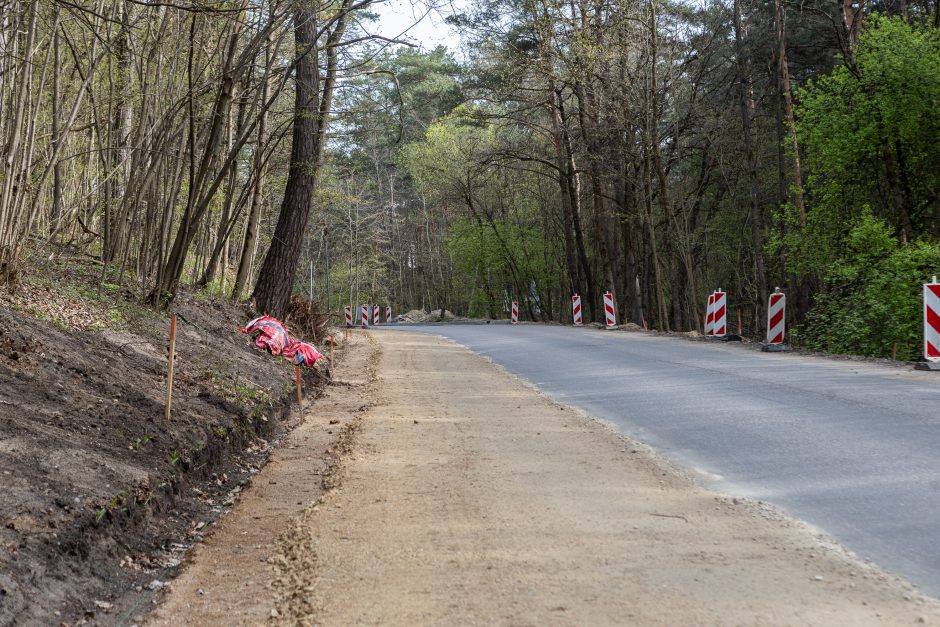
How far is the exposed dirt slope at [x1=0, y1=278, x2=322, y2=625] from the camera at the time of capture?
169 inches

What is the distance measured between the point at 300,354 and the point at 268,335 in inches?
24.6

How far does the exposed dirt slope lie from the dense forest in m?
1.57

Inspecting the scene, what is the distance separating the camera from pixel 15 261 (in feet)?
28.1

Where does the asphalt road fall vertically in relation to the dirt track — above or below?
above

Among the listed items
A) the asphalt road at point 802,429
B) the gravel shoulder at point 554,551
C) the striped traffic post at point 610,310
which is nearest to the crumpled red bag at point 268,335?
the asphalt road at point 802,429

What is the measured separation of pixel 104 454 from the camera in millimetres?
5891

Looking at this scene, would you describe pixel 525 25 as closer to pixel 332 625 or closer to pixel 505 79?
pixel 505 79

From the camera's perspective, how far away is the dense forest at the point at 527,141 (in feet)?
35.3

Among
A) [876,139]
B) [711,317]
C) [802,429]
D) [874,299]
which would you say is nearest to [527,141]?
[876,139]

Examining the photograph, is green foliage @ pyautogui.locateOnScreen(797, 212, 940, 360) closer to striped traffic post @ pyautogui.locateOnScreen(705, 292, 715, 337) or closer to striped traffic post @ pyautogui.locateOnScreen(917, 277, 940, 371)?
striped traffic post @ pyautogui.locateOnScreen(705, 292, 715, 337)

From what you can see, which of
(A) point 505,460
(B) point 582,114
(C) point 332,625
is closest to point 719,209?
(B) point 582,114

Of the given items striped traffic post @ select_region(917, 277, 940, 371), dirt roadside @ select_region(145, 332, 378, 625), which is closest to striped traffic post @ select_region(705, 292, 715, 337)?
striped traffic post @ select_region(917, 277, 940, 371)

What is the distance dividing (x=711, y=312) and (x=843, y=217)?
5253 millimetres

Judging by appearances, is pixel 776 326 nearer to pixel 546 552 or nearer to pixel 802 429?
pixel 802 429
